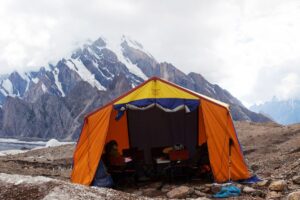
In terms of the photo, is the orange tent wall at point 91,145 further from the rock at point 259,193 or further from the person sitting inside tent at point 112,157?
the rock at point 259,193

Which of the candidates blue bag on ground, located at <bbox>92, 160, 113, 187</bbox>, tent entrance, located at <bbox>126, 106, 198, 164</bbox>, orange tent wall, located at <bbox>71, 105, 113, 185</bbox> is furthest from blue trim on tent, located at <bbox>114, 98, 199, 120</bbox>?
tent entrance, located at <bbox>126, 106, 198, 164</bbox>

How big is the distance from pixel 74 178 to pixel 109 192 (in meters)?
5.15

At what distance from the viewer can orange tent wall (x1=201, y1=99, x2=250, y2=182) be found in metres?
14.8

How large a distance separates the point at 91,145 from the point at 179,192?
13.2 ft

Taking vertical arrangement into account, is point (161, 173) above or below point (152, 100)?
below

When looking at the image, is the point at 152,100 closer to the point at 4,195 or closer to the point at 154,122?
the point at 154,122

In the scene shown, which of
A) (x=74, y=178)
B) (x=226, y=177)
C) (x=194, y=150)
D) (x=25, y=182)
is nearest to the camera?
(x=25, y=182)

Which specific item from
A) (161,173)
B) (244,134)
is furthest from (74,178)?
(244,134)

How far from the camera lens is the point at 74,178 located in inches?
614

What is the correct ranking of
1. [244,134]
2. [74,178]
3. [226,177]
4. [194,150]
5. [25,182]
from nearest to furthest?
1. [25,182]
2. [226,177]
3. [74,178]
4. [194,150]
5. [244,134]

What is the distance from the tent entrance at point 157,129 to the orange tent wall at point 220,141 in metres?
3.31

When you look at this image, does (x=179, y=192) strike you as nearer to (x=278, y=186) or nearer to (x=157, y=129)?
(x=278, y=186)

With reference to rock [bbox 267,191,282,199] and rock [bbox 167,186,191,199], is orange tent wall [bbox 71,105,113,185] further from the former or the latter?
rock [bbox 267,191,282,199]

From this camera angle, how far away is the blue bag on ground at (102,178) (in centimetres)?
1479
